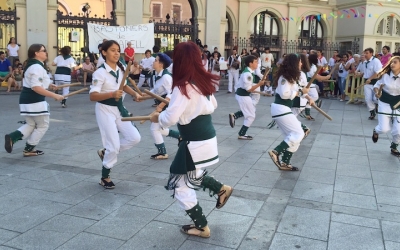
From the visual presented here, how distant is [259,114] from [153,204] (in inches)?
→ 304

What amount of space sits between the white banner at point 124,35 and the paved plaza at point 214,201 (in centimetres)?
1013

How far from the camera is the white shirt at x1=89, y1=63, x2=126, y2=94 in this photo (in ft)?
16.3

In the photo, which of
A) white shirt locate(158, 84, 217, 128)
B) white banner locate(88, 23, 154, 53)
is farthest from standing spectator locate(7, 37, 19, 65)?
white shirt locate(158, 84, 217, 128)

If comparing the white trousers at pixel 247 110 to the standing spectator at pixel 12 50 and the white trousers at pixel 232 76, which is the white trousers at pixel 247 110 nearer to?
the white trousers at pixel 232 76

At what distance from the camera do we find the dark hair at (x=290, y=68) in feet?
19.4

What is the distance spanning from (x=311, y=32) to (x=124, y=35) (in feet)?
53.5

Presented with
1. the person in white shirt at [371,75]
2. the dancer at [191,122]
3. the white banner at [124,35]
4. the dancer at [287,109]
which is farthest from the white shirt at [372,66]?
the white banner at [124,35]

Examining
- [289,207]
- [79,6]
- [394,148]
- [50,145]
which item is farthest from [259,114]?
[79,6]

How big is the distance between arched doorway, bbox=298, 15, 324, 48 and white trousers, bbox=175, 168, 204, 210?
87.4 ft

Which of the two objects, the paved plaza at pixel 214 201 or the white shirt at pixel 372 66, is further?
the white shirt at pixel 372 66

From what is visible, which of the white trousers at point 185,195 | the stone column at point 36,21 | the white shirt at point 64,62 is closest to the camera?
the white trousers at point 185,195

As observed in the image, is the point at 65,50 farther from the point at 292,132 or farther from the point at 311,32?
the point at 311,32

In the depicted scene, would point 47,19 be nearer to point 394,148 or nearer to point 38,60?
point 38,60

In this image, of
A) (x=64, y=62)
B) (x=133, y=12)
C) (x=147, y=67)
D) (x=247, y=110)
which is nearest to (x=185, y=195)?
(x=247, y=110)
